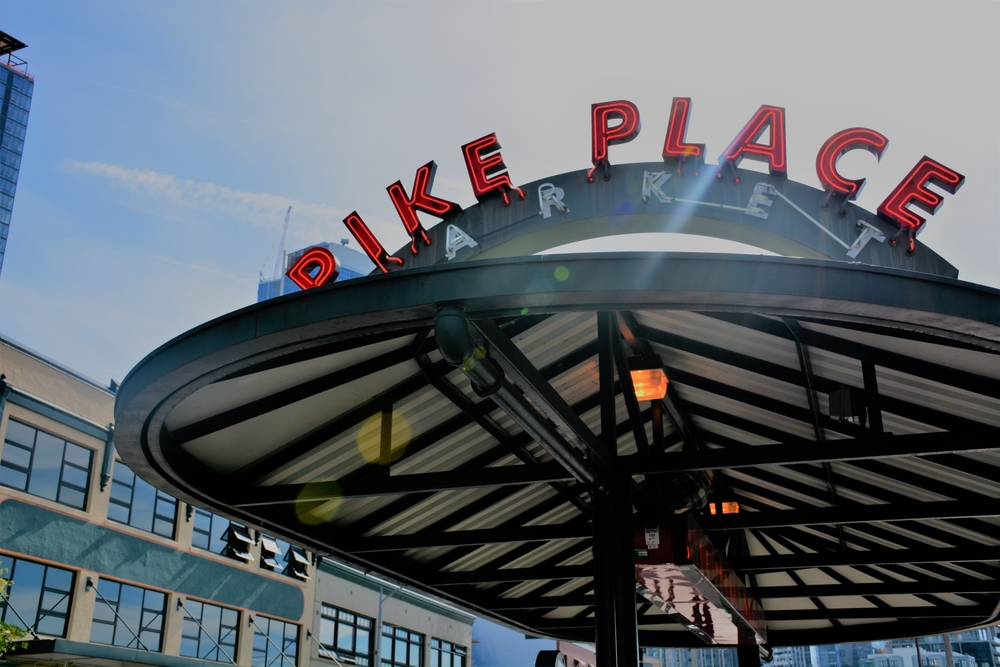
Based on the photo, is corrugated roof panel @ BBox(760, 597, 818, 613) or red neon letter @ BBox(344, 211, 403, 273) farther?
corrugated roof panel @ BBox(760, 597, 818, 613)

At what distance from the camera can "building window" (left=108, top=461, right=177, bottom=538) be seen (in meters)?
25.1

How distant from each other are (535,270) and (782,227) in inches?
328

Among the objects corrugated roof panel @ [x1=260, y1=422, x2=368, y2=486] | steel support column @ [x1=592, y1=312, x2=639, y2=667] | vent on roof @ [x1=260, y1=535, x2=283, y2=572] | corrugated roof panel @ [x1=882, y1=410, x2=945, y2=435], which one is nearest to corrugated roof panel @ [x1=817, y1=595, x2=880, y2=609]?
corrugated roof panel @ [x1=882, y1=410, x2=945, y2=435]

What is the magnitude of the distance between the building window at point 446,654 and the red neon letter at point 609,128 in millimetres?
30180

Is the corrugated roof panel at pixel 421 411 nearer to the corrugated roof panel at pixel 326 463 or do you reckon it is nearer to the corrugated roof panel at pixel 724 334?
the corrugated roof panel at pixel 326 463

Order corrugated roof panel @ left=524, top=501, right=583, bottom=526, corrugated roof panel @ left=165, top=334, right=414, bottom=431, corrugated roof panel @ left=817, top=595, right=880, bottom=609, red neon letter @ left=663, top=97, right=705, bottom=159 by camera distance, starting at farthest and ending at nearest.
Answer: corrugated roof panel @ left=817, top=595, right=880, bottom=609, corrugated roof panel @ left=524, top=501, right=583, bottom=526, red neon letter @ left=663, top=97, right=705, bottom=159, corrugated roof panel @ left=165, top=334, right=414, bottom=431

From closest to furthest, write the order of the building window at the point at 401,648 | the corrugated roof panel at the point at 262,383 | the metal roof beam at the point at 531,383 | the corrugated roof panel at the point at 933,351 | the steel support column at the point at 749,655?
the metal roof beam at the point at 531,383 < the corrugated roof panel at the point at 933,351 < the corrugated roof panel at the point at 262,383 < the steel support column at the point at 749,655 < the building window at the point at 401,648

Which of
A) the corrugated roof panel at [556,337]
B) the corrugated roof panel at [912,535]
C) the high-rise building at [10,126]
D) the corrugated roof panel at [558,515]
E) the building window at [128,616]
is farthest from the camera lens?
the high-rise building at [10,126]

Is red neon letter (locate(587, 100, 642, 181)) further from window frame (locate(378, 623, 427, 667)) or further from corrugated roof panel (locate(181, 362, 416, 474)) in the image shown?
window frame (locate(378, 623, 427, 667))

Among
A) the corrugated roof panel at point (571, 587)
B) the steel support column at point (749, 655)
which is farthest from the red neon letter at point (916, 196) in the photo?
the steel support column at point (749, 655)

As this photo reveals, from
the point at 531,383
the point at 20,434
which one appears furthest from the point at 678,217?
the point at 20,434

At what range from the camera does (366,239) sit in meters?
14.9

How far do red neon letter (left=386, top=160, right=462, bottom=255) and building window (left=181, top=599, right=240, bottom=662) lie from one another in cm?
1652

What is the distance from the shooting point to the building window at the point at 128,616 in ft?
76.8
